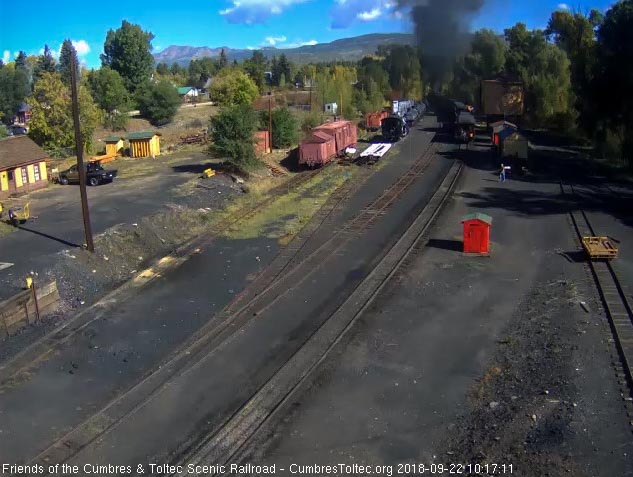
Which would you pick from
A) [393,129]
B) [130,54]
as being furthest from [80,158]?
[130,54]

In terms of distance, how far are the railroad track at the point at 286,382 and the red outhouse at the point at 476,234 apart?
2.06 meters

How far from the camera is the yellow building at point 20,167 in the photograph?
30156 millimetres

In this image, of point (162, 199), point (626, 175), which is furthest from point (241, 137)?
point (626, 175)

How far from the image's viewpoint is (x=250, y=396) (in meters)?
11.5

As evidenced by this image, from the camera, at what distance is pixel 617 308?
49.7 feet

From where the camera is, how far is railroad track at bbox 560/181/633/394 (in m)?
12.4

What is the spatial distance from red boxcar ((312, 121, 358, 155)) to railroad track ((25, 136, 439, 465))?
13141mm

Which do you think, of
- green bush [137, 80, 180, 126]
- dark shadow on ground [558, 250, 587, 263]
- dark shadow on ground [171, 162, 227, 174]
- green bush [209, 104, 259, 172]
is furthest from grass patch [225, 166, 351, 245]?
green bush [137, 80, 180, 126]

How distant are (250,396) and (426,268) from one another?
29.3 feet

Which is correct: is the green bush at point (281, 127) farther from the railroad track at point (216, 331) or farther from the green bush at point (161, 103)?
the green bush at point (161, 103)

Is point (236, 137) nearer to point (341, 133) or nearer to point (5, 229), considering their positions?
point (341, 133)

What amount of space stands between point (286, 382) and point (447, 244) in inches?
436

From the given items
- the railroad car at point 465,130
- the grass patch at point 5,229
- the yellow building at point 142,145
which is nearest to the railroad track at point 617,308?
the grass patch at point 5,229

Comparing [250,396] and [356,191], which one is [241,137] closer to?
[356,191]
